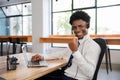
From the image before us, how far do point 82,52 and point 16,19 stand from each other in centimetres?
669

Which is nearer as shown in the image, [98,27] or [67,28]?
[98,27]

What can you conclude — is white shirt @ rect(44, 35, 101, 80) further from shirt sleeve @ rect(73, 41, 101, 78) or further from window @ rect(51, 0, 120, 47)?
window @ rect(51, 0, 120, 47)

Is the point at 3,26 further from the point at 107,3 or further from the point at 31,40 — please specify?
the point at 107,3

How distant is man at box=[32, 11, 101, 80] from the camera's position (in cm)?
132

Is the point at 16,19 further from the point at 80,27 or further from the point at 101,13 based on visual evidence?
the point at 80,27

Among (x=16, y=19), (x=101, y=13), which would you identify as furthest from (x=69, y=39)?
(x=16, y=19)

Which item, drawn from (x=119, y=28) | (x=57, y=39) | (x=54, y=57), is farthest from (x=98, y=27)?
(x=54, y=57)

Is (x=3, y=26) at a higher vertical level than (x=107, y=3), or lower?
lower

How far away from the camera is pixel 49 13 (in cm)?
602

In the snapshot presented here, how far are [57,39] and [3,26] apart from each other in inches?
166

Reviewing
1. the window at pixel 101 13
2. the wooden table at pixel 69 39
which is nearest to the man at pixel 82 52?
the wooden table at pixel 69 39

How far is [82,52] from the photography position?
4.77 ft

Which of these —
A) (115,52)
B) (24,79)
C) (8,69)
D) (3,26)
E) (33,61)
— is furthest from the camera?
(3,26)

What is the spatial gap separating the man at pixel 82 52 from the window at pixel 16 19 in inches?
228
